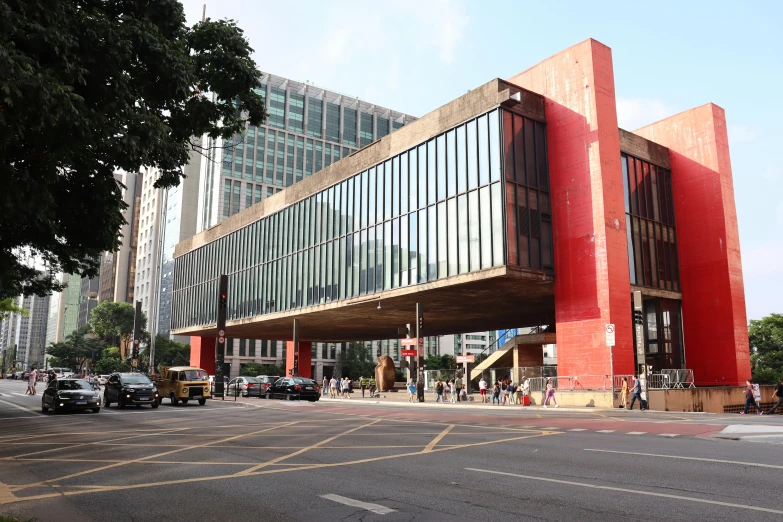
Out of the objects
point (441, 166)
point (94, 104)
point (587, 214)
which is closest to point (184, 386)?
point (441, 166)

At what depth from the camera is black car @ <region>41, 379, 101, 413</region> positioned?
2455cm

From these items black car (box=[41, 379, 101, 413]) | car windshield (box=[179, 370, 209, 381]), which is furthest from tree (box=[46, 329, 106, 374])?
black car (box=[41, 379, 101, 413])

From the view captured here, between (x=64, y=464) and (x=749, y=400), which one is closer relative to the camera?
(x=64, y=464)

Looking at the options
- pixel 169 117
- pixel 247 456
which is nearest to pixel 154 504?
pixel 247 456

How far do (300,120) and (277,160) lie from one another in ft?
33.0

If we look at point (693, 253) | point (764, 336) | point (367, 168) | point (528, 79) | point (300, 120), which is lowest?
point (764, 336)

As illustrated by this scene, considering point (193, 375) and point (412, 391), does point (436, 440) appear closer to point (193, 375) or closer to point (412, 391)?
point (193, 375)

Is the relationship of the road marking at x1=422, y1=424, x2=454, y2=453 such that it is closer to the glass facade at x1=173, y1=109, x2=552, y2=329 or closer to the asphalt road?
the asphalt road

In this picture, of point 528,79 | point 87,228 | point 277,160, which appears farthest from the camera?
point 277,160

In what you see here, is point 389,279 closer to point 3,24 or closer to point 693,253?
point 693,253

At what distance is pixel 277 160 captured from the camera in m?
112

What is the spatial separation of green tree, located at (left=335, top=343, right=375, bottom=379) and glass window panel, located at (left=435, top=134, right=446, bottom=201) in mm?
82075

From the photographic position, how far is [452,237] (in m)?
35.8

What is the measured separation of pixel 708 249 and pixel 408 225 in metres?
20.0
